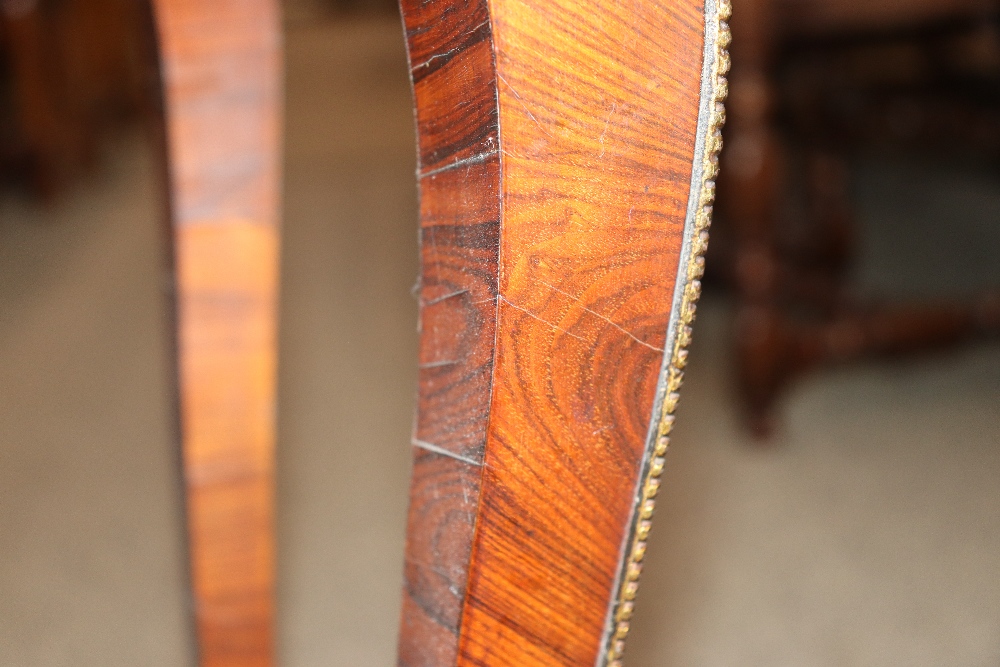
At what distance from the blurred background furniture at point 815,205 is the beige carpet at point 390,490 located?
80mm

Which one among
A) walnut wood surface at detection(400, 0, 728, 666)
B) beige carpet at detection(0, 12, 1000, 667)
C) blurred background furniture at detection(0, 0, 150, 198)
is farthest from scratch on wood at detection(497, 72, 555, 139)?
blurred background furniture at detection(0, 0, 150, 198)

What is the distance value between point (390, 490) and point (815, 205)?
76 cm

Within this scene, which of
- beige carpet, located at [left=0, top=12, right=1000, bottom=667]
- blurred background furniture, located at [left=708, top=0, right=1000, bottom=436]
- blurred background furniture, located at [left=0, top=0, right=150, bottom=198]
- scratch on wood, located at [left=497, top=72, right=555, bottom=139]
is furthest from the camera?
blurred background furniture, located at [left=0, top=0, right=150, bottom=198]

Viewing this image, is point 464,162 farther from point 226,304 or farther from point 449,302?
point 226,304

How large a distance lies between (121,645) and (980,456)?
32.0 inches

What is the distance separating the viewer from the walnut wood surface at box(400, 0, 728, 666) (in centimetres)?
22

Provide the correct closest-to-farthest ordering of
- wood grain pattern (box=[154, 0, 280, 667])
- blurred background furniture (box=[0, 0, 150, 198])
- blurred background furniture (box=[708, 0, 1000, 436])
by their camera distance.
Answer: wood grain pattern (box=[154, 0, 280, 667]), blurred background furniture (box=[708, 0, 1000, 436]), blurred background furniture (box=[0, 0, 150, 198])

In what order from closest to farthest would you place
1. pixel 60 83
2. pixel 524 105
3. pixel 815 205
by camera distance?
pixel 524 105 → pixel 815 205 → pixel 60 83

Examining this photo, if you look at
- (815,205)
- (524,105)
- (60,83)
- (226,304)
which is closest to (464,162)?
(524,105)

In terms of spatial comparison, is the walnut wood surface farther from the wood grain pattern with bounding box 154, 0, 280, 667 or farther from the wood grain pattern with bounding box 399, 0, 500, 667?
the wood grain pattern with bounding box 154, 0, 280, 667

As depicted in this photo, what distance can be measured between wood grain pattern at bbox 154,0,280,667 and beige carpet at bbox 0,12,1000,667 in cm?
20

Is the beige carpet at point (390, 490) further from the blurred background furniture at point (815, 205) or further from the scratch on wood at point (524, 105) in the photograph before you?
the scratch on wood at point (524, 105)

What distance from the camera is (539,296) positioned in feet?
0.76

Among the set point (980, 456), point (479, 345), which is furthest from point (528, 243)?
point (980, 456)
